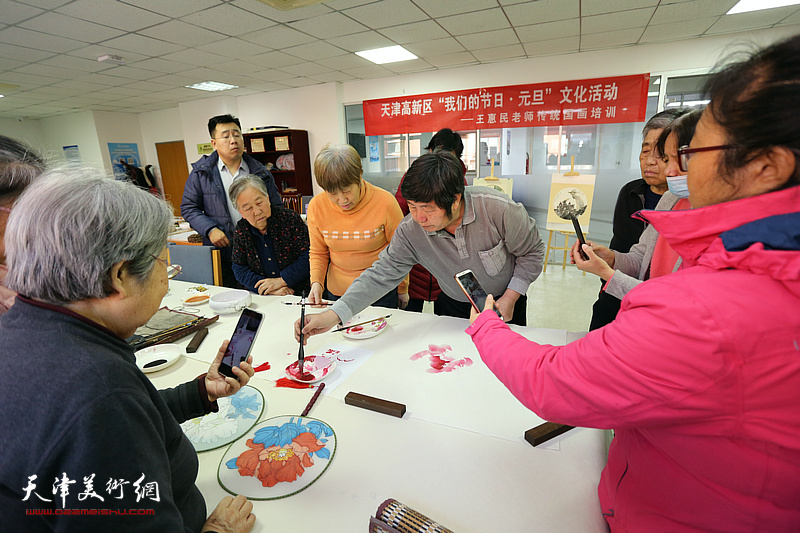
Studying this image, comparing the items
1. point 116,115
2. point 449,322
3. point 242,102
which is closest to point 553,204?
point 449,322

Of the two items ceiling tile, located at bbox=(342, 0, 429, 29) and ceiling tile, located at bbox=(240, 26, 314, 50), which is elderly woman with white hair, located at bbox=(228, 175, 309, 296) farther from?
ceiling tile, located at bbox=(240, 26, 314, 50)

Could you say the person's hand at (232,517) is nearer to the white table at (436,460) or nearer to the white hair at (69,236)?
the white table at (436,460)

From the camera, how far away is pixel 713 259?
54 centimetres

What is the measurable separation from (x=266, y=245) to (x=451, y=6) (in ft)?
8.49

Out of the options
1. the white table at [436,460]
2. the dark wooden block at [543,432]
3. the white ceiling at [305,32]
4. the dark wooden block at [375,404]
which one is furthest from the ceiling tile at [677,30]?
the dark wooden block at [375,404]

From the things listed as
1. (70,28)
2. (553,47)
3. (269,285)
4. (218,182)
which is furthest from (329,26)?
(269,285)

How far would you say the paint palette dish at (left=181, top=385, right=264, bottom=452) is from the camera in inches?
37.1

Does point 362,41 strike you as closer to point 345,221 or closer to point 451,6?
point 451,6

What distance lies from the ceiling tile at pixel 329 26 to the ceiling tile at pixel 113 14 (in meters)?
1.19

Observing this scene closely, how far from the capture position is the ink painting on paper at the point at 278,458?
0.80 m

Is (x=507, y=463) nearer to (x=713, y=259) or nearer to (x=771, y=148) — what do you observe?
(x=713, y=259)

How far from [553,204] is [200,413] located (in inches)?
153

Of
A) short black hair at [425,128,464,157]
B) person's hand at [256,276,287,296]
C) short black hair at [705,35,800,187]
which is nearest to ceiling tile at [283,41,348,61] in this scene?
short black hair at [425,128,464,157]

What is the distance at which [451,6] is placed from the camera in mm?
3199
